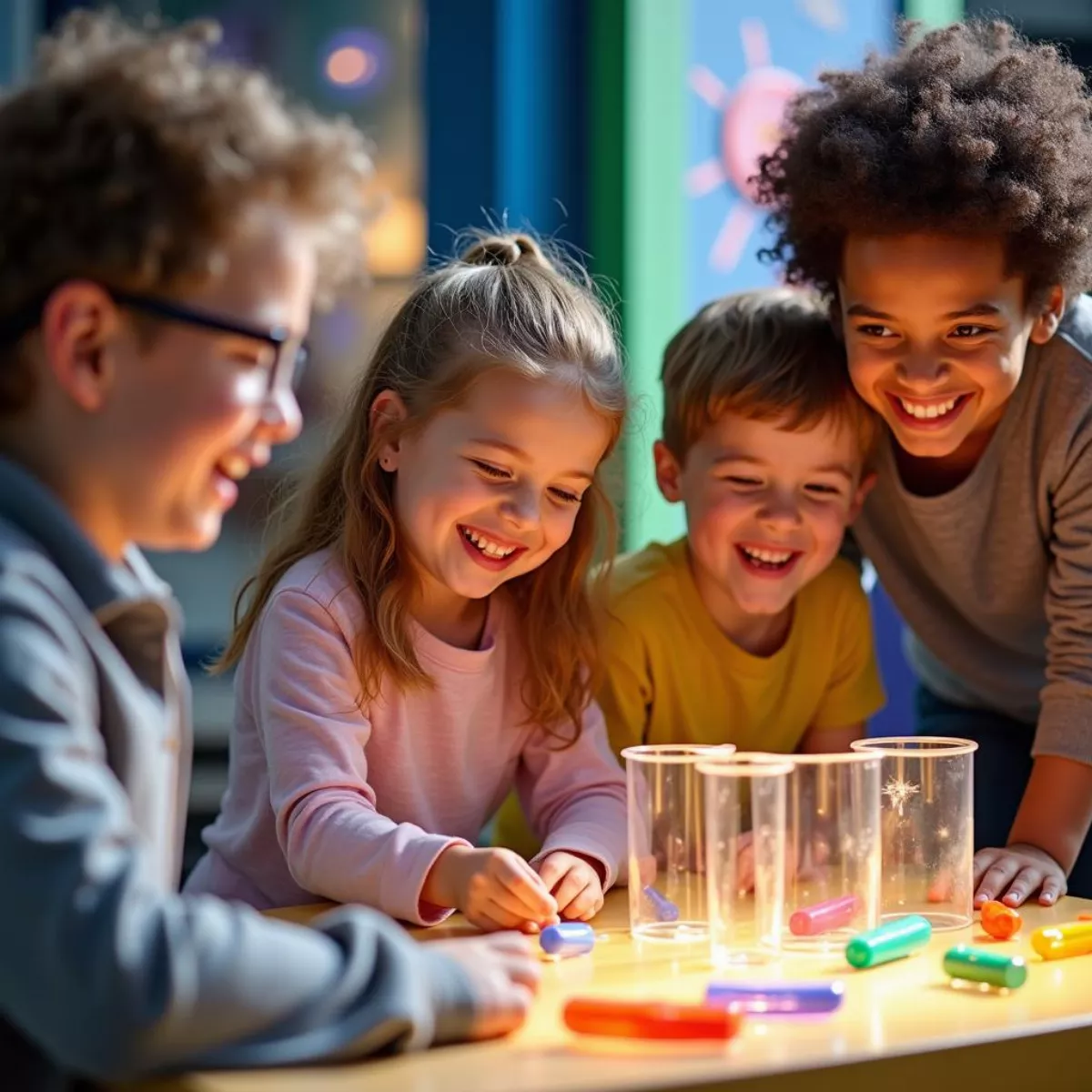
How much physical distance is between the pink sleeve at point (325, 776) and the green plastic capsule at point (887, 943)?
1.08ft

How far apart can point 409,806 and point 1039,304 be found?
815 millimetres

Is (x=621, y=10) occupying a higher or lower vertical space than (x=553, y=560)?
higher

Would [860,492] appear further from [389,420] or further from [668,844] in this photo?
[668,844]

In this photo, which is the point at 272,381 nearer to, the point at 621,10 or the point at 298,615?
the point at 298,615

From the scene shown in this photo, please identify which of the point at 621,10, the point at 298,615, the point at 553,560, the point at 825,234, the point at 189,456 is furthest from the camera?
the point at 621,10

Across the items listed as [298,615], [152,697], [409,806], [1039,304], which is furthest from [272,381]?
[1039,304]

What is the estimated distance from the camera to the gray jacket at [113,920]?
793 mm

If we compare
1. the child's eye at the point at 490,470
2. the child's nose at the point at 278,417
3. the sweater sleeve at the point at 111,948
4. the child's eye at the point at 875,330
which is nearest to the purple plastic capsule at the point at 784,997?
the sweater sleeve at the point at 111,948

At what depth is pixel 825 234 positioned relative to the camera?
1.69 meters

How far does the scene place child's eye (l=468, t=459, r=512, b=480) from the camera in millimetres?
1433

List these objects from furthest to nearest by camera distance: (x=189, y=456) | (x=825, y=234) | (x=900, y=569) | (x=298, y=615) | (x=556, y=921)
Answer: (x=900, y=569) < (x=825, y=234) < (x=298, y=615) < (x=556, y=921) < (x=189, y=456)

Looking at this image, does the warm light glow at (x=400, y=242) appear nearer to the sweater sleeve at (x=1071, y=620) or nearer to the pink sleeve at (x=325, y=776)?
the sweater sleeve at (x=1071, y=620)

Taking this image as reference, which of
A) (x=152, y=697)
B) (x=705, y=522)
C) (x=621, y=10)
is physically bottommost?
(x=152, y=697)

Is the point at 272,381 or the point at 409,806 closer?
the point at 272,381
